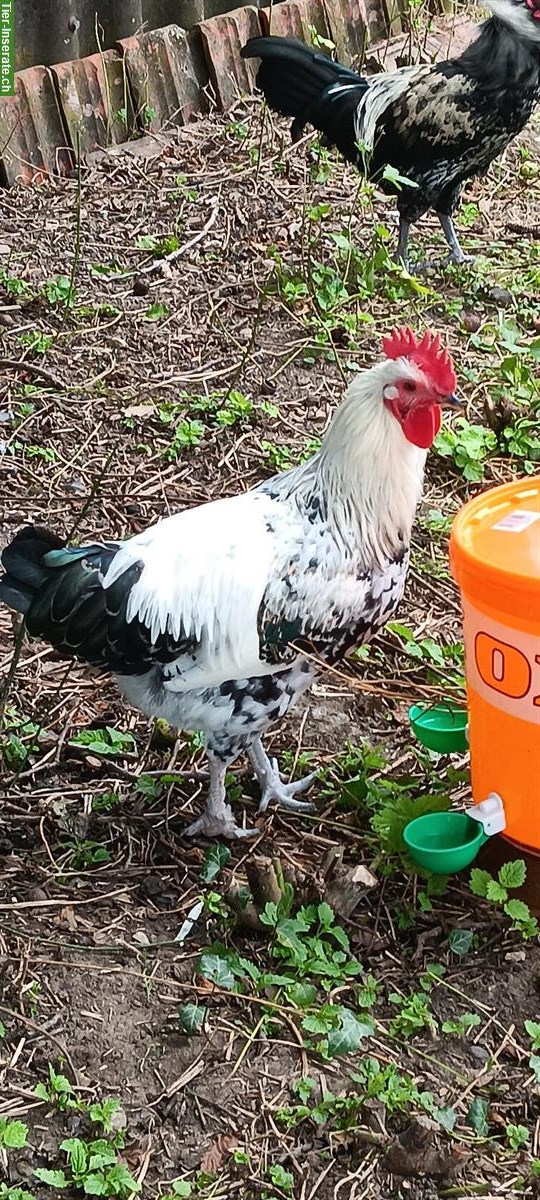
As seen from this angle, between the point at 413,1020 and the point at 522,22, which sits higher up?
the point at 522,22

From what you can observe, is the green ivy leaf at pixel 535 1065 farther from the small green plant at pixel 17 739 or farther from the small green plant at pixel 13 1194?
the small green plant at pixel 17 739

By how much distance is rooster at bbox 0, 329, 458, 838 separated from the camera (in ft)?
8.33

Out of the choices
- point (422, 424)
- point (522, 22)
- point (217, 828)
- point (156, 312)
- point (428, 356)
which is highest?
point (522, 22)

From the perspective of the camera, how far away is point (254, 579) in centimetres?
256

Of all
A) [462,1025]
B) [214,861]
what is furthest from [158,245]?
[462,1025]

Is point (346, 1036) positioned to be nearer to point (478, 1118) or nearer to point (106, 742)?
point (478, 1118)

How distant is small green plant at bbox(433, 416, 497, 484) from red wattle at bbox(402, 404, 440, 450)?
1.42 m

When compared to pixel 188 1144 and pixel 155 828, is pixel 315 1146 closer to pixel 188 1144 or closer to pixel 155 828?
pixel 188 1144

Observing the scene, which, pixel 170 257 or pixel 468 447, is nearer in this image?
pixel 468 447

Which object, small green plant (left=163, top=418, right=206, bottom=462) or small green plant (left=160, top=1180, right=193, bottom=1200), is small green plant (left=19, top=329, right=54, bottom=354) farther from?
small green plant (left=160, top=1180, right=193, bottom=1200)

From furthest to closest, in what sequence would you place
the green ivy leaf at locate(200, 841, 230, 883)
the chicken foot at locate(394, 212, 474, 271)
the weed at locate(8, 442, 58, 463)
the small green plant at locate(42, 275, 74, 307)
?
the chicken foot at locate(394, 212, 474, 271)
the small green plant at locate(42, 275, 74, 307)
the weed at locate(8, 442, 58, 463)
the green ivy leaf at locate(200, 841, 230, 883)

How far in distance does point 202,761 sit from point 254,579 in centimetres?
67

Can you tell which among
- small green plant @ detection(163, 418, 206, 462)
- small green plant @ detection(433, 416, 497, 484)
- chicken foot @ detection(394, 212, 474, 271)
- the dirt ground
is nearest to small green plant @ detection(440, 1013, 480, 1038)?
the dirt ground

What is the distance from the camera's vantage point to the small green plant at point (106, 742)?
9.91ft
